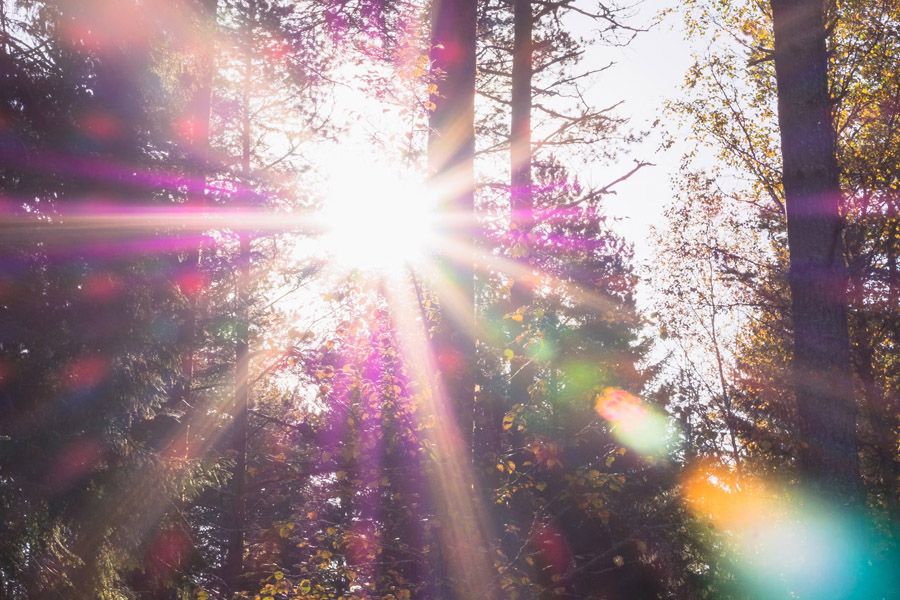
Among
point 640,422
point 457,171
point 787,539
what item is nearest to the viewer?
point 457,171

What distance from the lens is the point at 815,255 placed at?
18.6ft

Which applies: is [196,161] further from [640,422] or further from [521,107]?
[640,422]

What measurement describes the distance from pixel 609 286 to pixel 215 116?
13.9 meters

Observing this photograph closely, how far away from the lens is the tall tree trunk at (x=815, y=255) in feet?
17.9

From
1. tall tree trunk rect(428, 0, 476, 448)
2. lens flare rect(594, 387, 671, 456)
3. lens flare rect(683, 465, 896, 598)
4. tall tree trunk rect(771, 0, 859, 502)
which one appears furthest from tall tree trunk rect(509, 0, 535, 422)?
tall tree trunk rect(771, 0, 859, 502)

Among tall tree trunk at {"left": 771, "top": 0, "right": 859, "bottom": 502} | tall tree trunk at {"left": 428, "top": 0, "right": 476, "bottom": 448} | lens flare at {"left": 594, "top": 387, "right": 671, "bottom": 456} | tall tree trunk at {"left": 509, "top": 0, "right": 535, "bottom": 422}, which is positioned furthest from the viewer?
lens flare at {"left": 594, "top": 387, "right": 671, "bottom": 456}

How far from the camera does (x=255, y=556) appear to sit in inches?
471

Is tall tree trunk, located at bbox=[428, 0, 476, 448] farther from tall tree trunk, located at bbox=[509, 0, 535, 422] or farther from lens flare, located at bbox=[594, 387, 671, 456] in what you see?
lens flare, located at bbox=[594, 387, 671, 456]

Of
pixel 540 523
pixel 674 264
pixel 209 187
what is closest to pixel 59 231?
pixel 209 187

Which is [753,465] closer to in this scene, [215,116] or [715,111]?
[715,111]

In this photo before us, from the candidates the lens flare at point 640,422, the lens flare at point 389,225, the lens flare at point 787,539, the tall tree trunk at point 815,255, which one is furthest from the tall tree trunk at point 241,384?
the tall tree trunk at point 815,255

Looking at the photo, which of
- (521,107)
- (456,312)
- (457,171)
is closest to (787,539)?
(456,312)

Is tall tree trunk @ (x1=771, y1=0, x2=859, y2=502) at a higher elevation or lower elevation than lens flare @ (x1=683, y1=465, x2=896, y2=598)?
higher

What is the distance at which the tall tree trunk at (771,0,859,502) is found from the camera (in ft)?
17.9
